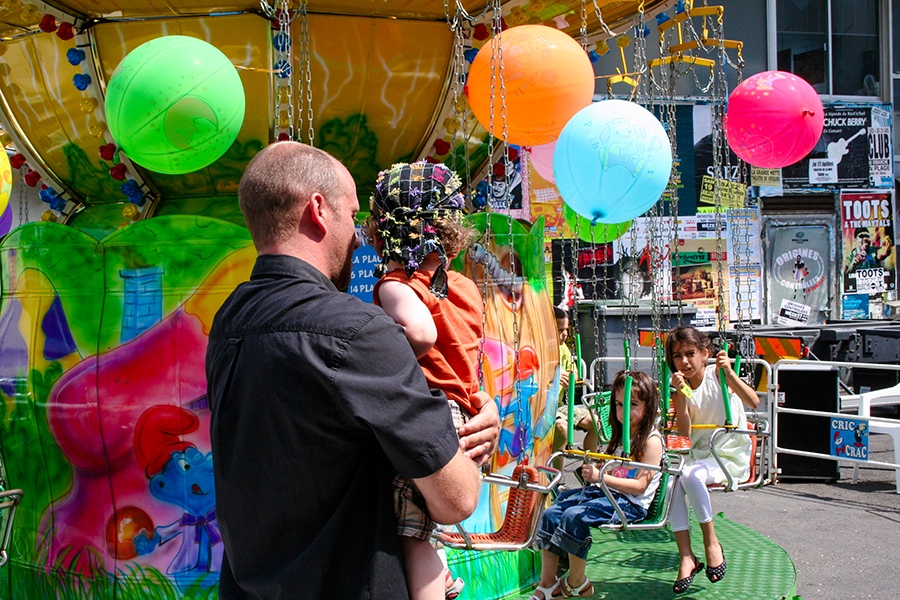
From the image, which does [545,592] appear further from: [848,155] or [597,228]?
[848,155]

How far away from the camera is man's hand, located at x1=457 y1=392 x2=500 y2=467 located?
186 cm

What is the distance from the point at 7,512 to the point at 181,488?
80cm

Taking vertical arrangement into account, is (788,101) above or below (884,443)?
above

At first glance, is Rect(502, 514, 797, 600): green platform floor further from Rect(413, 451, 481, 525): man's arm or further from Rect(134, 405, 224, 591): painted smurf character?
Rect(413, 451, 481, 525): man's arm

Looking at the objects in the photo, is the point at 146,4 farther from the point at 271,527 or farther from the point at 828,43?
the point at 828,43

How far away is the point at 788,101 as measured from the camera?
5.65m

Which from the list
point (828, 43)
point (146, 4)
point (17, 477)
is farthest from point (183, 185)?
point (828, 43)

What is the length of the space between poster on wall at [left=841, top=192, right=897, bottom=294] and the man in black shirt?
58.7ft

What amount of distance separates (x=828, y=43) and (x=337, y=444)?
19615 mm

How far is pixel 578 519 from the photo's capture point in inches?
166

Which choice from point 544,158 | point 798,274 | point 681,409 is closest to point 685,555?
point 681,409

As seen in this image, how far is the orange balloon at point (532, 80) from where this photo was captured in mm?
4078

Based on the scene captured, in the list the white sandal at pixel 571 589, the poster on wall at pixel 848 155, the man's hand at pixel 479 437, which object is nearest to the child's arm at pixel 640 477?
the white sandal at pixel 571 589

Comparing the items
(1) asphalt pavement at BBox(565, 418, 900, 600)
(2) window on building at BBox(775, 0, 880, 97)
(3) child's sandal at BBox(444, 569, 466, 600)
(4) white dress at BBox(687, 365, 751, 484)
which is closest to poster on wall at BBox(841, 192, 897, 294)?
(2) window on building at BBox(775, 0, 880, 97)
